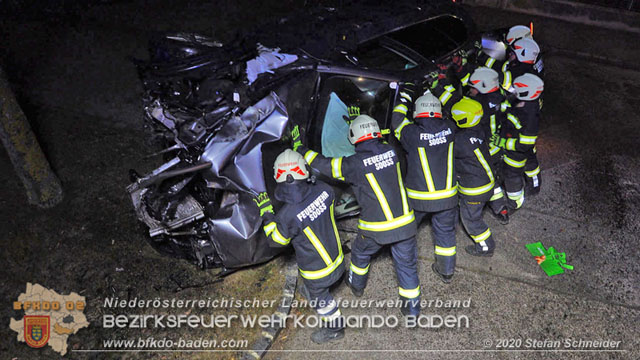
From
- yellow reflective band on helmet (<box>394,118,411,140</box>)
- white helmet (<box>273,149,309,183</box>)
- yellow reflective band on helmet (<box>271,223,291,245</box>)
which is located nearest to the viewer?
white helmet (<box>273,149,309,183</box>)

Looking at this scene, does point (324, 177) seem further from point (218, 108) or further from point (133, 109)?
point (133, 109)

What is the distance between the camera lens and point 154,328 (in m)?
3.76

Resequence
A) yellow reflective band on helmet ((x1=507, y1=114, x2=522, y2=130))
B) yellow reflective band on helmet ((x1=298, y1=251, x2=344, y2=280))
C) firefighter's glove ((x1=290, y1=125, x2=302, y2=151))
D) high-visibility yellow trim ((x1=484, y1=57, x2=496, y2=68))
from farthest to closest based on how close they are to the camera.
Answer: high-visibility yellow trim ((x1=484, y1=57, x2=496, y2=68)) < yellow reflective band on helmet ((x1=507, y1=114, x2=522, y2=130)) < firefighter's glove ((x1=290, y1=125, x2=302, y2=151)) < yellow reflective band on helmet ((x1=298, y1=251, x2=344, y2=280))

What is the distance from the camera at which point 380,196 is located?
3543 millimetres

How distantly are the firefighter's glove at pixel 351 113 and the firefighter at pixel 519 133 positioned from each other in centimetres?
177

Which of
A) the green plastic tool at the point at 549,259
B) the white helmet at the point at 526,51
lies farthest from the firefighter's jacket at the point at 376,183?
the white helmet at the point at 526,51

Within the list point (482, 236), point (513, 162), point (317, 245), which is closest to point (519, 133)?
point (513, 162)

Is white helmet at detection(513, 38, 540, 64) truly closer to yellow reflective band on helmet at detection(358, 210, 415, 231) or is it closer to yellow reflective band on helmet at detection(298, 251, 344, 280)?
yellow reflective band on helmet at detection(358, 210, 415, 231)

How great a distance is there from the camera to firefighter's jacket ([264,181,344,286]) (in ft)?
10.6

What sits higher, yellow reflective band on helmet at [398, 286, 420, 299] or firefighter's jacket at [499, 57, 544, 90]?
firefighter's jacket at [499, 57, 544, 90]

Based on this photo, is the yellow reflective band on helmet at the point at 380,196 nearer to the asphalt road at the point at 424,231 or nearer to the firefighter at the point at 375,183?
the firefighter at the point at 375,183

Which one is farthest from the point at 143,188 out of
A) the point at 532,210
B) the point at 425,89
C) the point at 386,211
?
the point at 532,210

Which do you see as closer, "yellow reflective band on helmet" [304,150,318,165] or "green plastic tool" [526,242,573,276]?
"yellow reflective band on helmet" [304,150,318,165]

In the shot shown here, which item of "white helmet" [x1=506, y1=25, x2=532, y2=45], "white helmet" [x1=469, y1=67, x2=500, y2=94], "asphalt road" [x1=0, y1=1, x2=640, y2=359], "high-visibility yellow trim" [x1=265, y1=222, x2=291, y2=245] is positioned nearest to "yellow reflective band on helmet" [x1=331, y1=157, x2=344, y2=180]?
"high-visibility yellow trim" [x1=265, y1=222, x2=291, y2=245]
